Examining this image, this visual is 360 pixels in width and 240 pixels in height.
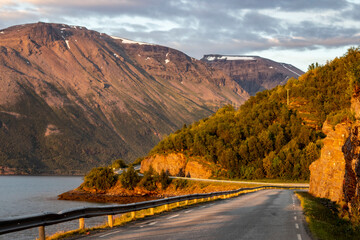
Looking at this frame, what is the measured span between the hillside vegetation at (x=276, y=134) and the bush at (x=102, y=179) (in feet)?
55.7

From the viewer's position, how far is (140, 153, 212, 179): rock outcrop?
116 meters

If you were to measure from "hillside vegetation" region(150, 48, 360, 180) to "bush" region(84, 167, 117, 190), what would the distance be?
55.7 ft

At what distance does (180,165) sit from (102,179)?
2151 centimetres

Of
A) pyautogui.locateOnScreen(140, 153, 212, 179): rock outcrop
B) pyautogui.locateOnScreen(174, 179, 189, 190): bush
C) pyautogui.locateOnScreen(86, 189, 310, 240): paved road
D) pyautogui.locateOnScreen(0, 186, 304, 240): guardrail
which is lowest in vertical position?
pyautogui.locateOnScreen(174, 179, 189, 190): bush

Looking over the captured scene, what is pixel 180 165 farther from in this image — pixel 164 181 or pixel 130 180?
pixel 130 180

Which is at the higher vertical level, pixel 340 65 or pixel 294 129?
pixel 340 65

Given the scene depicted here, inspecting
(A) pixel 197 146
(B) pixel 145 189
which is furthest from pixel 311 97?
(B) pixel 145 189

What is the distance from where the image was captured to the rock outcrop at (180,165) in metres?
116

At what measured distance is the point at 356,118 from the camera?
27.5 meters

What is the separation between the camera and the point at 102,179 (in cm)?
12194

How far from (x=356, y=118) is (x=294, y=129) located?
92035mm

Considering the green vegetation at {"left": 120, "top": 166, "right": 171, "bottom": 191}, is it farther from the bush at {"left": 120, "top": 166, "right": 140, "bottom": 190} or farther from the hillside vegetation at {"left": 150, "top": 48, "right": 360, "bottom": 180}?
the hillside vegetation at {"left": 150, "top": 48, "right": 360, "bottom": 180}

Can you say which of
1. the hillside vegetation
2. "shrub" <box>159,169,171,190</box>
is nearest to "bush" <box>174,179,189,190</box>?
"shrub" <box>159,169,171,190</box>

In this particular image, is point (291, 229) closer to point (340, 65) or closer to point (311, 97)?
point (311, 97)
